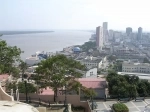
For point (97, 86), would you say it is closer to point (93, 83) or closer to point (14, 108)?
point (93, 83)

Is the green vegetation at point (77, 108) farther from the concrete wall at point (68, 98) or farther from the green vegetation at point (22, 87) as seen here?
the green vegetation at point (22, 87)

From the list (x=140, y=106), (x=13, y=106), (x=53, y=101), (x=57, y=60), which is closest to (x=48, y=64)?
(x=57, y=60)

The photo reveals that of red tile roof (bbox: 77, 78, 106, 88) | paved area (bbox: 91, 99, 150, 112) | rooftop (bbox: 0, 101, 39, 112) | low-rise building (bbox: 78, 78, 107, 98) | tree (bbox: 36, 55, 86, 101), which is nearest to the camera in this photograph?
rooftop (bbox: 0, 101, 39, 112)

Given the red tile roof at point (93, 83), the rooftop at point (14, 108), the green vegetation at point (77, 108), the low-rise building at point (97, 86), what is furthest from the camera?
the red tile roof at point (93, 83)

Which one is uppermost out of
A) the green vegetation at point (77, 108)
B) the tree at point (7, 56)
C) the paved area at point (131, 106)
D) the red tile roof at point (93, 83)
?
the tree at point (7, 56)

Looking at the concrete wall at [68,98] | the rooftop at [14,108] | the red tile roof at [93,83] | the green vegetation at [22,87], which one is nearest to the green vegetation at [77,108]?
the concrete wall at [68,98]

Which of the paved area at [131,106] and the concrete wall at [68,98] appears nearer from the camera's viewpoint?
the concrete wall at [68,98]

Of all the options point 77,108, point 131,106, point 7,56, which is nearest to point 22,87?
point 7,56

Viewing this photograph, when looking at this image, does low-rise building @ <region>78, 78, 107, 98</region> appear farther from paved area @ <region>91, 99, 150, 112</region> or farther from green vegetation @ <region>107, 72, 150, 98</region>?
paved area @ <region>91, 99, 150, 112</region>

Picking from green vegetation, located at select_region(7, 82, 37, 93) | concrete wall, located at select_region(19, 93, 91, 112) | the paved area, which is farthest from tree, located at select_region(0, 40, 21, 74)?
the paved area
